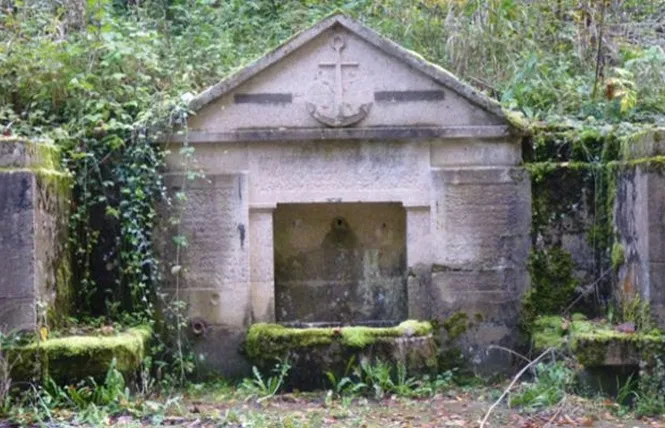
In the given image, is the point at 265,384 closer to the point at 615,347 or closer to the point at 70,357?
the point at 70,357

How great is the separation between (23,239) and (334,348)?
2.51 m

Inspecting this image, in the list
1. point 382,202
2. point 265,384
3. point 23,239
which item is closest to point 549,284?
point 382,202

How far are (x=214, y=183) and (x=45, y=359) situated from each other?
2.28 metres

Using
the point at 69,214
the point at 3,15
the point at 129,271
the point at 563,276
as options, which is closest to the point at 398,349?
the point at 563,276

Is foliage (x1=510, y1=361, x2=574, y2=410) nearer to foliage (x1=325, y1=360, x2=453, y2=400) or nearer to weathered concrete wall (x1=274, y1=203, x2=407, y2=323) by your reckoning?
foliage (x1=325, y1=360, x2=453, y2=400)

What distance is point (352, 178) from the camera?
8.05m

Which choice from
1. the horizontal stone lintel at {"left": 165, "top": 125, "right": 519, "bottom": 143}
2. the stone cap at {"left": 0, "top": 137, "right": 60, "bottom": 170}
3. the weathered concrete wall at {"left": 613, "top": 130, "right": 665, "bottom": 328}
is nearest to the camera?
the stone cap at {"left": 0, "top": 137, "right": 60, "bottom": 170}

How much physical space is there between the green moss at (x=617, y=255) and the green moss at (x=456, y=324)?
1.31 meters

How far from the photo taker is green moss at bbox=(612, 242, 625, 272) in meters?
7.41

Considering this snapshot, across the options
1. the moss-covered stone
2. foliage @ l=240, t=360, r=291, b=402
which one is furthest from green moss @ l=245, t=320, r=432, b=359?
the moss-covered stone

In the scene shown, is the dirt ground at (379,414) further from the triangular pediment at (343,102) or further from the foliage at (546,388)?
the triangular pediment at (343,102)

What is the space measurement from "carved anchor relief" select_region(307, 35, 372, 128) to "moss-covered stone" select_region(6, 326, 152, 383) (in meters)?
2.60

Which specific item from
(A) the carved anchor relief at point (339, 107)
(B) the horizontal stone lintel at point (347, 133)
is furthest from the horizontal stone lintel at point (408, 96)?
(B) the horizontal stone lintel at point (347, 133)

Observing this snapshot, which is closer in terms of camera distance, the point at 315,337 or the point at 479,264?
the point at 315,337
